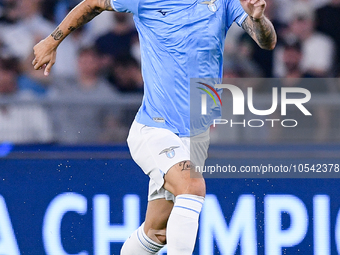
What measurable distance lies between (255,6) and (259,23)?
0.62ft

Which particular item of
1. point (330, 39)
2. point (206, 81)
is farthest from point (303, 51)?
point (206, 81)

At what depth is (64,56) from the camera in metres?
5.22

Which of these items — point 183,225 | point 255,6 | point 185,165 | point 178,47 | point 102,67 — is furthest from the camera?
point 102,67

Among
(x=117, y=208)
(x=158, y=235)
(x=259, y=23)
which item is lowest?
(x=117, y=208)

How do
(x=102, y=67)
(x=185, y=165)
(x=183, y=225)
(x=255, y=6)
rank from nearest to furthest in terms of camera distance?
1. (x=255, y=6)
2. (x=183, y=225)
3. (x=185, y=165)
4. (x=102, y=67)

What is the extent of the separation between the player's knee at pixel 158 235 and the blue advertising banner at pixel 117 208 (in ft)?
2.43

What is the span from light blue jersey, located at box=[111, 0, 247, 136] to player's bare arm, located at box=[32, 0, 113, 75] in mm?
170

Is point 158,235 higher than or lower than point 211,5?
lower

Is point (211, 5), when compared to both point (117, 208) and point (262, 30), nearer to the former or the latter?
point (262, 30)

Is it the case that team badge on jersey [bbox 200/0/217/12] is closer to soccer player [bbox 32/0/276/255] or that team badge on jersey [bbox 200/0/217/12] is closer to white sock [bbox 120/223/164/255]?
soccer player [bbox 32/0/276/255]

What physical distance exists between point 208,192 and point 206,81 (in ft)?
3.65

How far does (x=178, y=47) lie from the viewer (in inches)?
120

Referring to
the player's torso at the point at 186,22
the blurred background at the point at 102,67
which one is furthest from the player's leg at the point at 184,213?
the blurred background at the point at 102,67

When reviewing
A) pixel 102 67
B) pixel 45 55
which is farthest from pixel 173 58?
pixel 102 67
